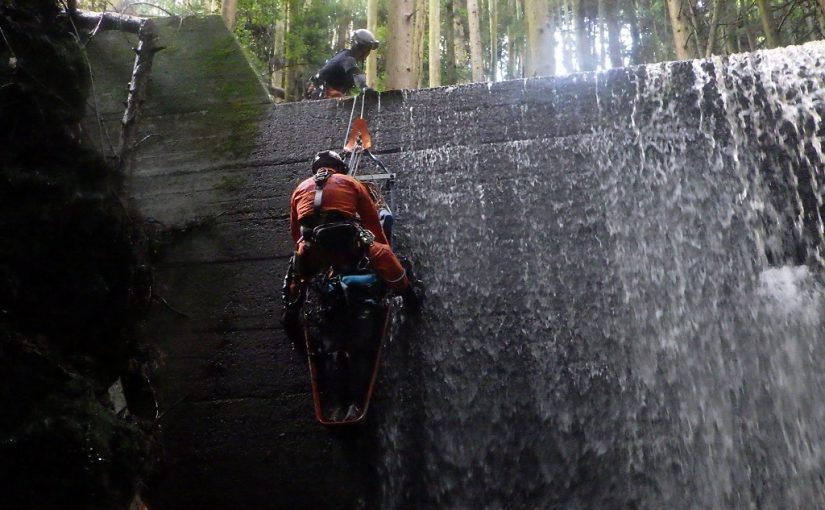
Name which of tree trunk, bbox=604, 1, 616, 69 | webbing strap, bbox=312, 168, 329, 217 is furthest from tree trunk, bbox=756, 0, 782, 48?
webbing strap, bbox=312, 168, 329, 217

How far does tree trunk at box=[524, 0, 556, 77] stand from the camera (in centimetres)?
982

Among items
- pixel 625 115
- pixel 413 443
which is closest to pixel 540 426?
pixel 413 443

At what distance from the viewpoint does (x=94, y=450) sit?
3.51 meters

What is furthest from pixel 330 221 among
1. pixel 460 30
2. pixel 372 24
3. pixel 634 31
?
pixel 460 30

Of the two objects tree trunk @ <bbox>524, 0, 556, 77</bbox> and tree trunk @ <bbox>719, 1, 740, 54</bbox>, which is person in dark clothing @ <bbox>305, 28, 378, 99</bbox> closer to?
tree trunk @ <bbox>524, 0, 556, 77</bbox>

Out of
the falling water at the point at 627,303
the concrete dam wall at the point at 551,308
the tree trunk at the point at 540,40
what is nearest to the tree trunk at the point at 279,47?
the tree trunk at the point at 540,40

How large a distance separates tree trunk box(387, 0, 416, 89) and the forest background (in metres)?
0.01

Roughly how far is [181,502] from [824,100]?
575 centimetres

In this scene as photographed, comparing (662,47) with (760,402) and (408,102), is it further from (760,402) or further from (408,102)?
(760,402)

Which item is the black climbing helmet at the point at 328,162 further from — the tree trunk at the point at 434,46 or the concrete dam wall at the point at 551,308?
the tree trunk at the point at 434,46

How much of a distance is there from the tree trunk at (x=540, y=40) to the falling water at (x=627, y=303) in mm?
4507

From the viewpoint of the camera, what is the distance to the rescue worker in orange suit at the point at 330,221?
169 inches

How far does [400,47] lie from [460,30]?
39.0 feet

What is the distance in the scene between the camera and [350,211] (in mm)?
4324
